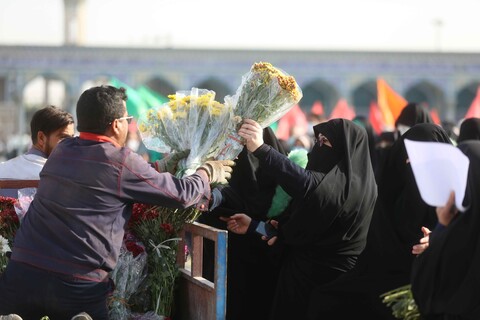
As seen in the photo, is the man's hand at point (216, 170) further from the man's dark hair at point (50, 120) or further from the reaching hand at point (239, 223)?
the man's dark hair at point (50, 120)

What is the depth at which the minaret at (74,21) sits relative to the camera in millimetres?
55094

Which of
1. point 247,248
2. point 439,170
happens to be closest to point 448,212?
point 439,170

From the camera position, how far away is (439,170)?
2.48 metres

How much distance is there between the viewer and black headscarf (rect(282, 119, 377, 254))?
3686mm

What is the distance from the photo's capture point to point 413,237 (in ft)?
11.3

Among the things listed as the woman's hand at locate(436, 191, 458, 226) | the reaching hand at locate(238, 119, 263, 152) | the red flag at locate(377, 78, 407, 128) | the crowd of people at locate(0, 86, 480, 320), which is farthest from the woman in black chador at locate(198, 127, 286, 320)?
the red flag at locate(377, 78, 407, 128)

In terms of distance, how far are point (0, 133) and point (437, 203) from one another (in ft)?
141

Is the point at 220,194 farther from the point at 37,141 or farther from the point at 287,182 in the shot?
the point at 37,141

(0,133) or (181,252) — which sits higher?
(181,252)

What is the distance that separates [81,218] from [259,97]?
1.06m

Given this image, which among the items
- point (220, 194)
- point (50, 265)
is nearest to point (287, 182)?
point (220, 194)

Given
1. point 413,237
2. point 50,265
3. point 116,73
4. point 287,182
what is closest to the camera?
point 50,265

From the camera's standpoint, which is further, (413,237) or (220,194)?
(220,194)

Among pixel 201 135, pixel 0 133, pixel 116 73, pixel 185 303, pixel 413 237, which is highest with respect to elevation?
pixel 201 135
